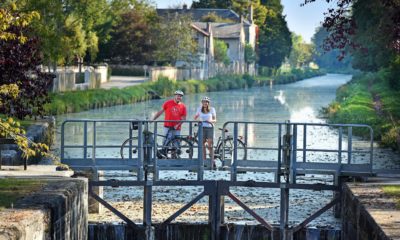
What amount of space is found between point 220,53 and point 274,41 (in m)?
29.7

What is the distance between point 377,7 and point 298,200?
764cm

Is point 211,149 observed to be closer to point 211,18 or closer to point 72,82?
point 72,82

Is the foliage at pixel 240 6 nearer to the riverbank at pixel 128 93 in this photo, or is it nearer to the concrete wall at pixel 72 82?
the riverbank at pixel 128 93

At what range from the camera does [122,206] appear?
27578mm

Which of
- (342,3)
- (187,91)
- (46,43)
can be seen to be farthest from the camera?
(187,91)

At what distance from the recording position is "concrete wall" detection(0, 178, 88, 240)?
622 inches

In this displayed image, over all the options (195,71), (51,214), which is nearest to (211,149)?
(51,214)

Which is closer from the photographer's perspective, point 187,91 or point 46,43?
point 46,43

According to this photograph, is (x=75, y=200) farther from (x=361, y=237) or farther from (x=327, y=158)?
(x=327, y=158)

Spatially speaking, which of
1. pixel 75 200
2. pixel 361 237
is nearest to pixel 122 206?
pixel 75 200

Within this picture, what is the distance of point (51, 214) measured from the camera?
58.1 feet

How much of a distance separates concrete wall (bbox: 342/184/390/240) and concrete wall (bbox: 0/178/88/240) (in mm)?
5063

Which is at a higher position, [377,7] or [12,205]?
[377,7]

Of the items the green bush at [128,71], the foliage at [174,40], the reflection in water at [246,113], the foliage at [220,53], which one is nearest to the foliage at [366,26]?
the reflection in water at [246,113]
